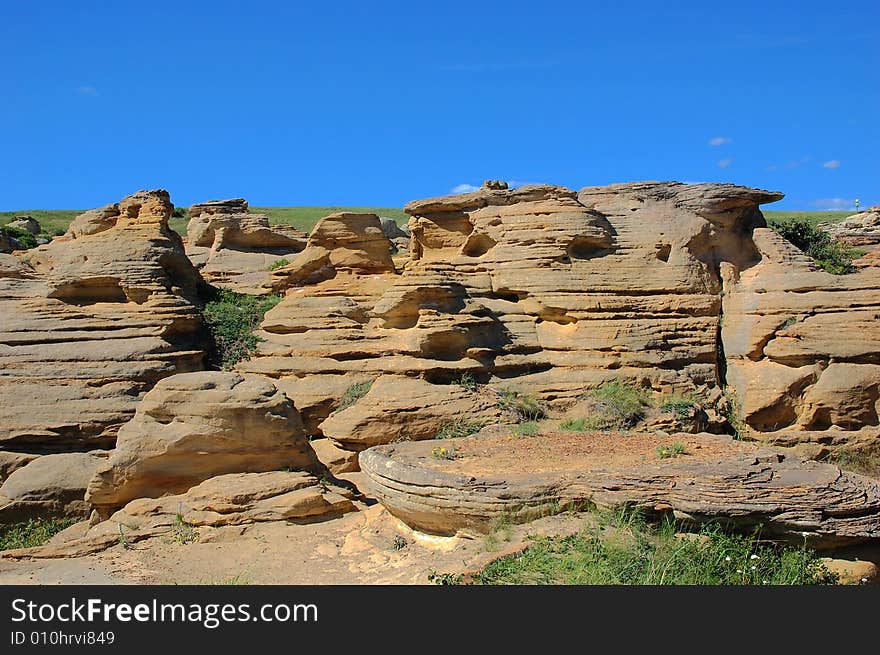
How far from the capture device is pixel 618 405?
1439 centimetres

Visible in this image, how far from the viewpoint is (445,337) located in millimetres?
15250

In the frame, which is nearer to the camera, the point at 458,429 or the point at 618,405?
the point at 458,429

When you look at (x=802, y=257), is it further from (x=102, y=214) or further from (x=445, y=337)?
(x=102, y=214)

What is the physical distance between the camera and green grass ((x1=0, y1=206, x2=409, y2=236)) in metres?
45.6

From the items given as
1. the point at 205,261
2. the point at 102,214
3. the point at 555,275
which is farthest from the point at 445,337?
the point at 205,261

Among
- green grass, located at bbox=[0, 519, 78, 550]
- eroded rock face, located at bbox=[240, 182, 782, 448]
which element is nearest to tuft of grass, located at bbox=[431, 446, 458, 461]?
eroded rock face, located at bbox=[240, 182, 782, 448]

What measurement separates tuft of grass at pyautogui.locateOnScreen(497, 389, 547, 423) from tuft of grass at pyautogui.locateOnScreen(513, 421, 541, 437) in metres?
0.72

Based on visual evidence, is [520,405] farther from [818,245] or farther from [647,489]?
[818,245]

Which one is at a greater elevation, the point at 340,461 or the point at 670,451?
the point at 670,451

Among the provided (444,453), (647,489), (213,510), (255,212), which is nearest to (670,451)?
(647,489)

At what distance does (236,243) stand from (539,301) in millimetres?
12278

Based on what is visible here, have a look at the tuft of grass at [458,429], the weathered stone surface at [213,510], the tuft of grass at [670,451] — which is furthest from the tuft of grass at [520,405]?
the tuft of grass at [670,451]

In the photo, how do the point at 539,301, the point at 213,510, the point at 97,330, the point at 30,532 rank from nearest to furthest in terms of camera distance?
the point at 213,510
the point at 30,532
the point at 97,330
the point at 539,301

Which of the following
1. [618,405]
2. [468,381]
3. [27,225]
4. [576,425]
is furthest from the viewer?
[27,225]
